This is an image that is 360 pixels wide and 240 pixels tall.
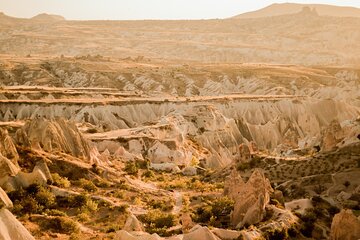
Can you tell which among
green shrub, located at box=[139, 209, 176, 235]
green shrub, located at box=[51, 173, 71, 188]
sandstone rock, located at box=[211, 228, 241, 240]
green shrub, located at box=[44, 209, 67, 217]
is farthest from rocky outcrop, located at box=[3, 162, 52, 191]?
sandstone rock, located at box=[211, 228, 241, 240]

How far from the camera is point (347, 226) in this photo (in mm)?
21625

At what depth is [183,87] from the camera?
11594 cm

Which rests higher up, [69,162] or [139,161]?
[69,162]

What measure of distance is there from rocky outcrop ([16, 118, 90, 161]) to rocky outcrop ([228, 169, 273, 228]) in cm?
1306

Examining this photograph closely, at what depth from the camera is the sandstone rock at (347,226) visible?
21500mm

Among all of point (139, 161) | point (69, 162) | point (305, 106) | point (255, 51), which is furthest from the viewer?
point (255, 51)

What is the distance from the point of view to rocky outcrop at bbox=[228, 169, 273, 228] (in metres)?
23.2

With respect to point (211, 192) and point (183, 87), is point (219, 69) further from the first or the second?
point (211, 192)

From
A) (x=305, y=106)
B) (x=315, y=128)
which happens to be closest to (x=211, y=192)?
(x=315, y=128)

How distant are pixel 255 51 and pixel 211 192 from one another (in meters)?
169

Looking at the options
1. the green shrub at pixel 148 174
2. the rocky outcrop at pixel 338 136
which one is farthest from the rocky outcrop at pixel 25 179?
the rocky outcrop at pixel 338 136

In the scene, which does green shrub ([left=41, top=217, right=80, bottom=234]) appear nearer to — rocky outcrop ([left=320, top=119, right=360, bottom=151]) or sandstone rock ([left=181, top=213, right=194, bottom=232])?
sandstone rock ([left=181, top=213, right=194, bottom=232])

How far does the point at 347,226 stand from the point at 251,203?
193 inches

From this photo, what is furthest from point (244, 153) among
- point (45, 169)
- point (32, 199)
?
point (32, 199)
